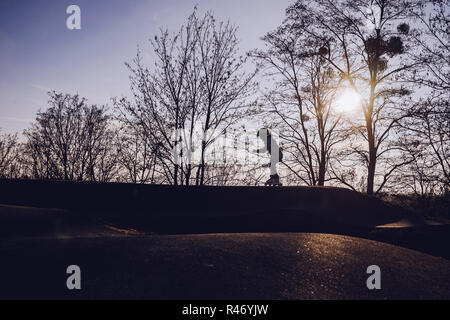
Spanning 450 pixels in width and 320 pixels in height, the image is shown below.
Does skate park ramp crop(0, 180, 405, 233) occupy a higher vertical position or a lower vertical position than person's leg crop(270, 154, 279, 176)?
lower

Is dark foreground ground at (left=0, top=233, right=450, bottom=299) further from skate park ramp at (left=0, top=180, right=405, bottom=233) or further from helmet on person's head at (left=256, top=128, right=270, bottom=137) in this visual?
helmet on person's head at (left=256, top=128, right=270, bottom=137)

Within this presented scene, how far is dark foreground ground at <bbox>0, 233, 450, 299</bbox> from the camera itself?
15.0ft

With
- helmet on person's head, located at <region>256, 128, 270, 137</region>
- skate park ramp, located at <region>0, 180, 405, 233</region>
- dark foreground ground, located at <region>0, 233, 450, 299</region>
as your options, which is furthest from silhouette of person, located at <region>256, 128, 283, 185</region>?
dark foreground ground, located at <region>0, 233, 450, 299</region>

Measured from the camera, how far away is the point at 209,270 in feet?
17.2

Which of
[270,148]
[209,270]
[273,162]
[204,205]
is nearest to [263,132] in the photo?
[270,148]

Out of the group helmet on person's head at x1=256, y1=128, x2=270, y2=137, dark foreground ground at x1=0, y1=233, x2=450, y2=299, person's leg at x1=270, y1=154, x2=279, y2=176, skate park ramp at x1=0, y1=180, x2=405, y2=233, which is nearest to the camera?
dark foreground ground at x1=0, y1=233, x2=450, y2=299

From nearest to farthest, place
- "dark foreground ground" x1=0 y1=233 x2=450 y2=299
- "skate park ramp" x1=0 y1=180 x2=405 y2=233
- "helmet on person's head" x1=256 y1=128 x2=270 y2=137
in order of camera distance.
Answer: "dark foreground ground" x1=0 y1=233 x2=450 y2=299, "skate park ramp" x1=0 y1=180 x2=405 y2=233, "helmet on person's head" x1=256 y1=128 x2=270 y2=137

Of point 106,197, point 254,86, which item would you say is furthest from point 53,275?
point 254,86

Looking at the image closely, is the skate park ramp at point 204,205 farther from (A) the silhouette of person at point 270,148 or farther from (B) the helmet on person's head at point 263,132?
(B) the helmet on person's head at point 263,132

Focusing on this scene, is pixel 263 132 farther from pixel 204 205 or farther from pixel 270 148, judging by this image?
pixel 204 205

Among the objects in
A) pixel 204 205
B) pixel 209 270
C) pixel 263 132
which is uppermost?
pixel 263 132
